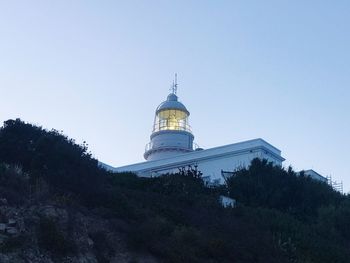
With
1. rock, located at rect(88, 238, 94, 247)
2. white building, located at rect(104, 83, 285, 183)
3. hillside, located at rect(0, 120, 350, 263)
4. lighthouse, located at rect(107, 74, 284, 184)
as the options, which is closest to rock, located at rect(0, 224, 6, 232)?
hillside, located at rect(0, 120, 350, 263)

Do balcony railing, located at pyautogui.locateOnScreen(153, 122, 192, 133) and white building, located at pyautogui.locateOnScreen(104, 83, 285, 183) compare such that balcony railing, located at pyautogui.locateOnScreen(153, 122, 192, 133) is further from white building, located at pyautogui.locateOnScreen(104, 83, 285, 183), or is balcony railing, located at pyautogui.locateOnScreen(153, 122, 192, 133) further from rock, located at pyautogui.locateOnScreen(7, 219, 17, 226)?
rock, located at pyautogui.locateOnScreen(7, 219, 17, 226)

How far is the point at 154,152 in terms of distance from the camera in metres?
49.7

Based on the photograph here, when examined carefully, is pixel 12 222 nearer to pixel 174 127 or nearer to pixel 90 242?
pixel 90 242

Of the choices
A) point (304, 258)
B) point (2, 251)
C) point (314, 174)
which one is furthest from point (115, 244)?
point (314, 174)

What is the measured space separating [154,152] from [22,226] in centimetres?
3493

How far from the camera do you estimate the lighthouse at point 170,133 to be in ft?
161

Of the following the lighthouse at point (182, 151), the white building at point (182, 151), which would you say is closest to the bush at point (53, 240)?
the lighthouse at point (182, 151)

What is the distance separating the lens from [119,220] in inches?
695

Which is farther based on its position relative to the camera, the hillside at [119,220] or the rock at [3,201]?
the rock at [3,201]

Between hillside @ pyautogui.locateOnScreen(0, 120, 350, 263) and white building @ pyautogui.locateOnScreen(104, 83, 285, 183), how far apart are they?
48.3 feet

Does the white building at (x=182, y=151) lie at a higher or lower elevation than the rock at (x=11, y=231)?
higher

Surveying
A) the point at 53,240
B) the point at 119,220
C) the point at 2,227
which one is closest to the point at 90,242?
the point at 53,240

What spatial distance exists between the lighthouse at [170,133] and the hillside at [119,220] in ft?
71.1

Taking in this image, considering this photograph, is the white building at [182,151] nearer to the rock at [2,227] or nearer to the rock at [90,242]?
the rock at [90,242]
